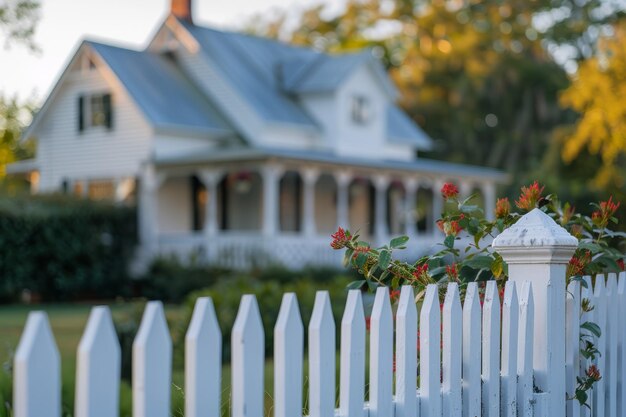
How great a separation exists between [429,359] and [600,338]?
1.53 m

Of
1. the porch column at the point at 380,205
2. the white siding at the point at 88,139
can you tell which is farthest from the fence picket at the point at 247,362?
the porch column at the point at 380,205

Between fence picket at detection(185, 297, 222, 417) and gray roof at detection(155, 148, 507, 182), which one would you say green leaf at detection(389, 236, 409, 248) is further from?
gray roof at detection(155, 148, 507, 182)

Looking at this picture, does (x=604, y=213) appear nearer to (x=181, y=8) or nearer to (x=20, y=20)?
(x=20, y=20)

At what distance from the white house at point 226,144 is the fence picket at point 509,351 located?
1861 centimetres

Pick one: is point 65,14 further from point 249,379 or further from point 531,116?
point 249,379

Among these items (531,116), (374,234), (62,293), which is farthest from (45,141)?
(531,116)

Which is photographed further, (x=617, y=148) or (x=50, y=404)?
(x=617, y=148)

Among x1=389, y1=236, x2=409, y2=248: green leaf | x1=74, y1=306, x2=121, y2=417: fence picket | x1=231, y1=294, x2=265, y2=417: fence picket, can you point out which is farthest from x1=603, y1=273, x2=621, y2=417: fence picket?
x1=74, y1=306, x2=121, y2=417: fence picket

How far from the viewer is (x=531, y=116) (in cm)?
4288

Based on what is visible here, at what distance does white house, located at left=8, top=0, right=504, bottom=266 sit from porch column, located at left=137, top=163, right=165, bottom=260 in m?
0.03

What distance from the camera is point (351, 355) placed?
3043 millimetres

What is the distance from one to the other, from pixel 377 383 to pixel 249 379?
2.12 ft

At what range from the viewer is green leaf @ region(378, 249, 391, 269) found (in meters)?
3.97

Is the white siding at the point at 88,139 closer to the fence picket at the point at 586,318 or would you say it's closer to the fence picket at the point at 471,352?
the fence picket at the point at 586,318
